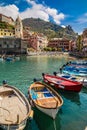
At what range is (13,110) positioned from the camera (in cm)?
1820

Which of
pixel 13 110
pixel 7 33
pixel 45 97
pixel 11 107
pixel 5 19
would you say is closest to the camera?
pixel 13 110

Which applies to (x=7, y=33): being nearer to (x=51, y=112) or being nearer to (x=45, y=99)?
(x=45, y=99)

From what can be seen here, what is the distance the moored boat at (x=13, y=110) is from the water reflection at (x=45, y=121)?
210cm

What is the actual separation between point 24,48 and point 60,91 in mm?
106465

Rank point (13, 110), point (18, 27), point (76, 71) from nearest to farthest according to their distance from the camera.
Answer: point (13, 110) → point (76, 71) → point (18, 27)

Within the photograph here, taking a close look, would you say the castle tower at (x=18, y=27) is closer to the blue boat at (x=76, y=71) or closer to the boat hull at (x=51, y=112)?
the blue boat at (x=76, y=71)

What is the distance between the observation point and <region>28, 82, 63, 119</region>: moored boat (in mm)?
18778

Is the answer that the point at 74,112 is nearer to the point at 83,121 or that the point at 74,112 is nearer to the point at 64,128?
the point at 83,121

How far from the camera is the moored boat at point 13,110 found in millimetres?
15381

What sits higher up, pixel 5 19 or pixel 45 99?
pixel 5 19

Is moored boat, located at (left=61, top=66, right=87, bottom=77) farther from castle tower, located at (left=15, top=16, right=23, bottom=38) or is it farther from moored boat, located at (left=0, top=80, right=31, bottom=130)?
castle tower, located at (left=15, top=16, right=23, bottom=38)

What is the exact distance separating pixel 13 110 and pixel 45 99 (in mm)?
4479

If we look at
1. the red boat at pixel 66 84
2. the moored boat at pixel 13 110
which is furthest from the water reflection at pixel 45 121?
the red boat at pixel 66 84

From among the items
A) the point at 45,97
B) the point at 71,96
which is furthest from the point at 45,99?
the point at 71,96
